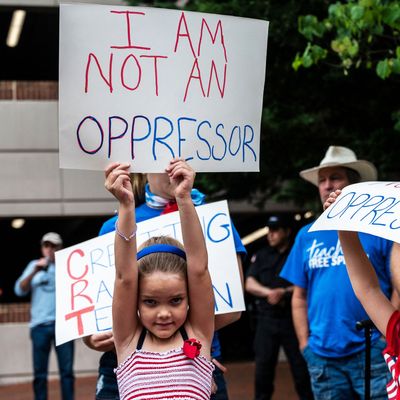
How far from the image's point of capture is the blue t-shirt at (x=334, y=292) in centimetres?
507

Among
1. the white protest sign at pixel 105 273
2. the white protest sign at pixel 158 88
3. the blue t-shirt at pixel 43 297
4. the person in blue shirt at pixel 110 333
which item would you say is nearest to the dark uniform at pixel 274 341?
the blue t-shirt at pixel 43 297

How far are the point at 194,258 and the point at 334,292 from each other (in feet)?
6.76

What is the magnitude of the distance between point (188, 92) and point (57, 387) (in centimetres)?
1066

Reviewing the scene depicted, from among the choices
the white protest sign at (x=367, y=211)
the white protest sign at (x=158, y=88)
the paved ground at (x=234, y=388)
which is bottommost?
the paved ground at (x=234, y=388)

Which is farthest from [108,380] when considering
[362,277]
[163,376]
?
[362,277]

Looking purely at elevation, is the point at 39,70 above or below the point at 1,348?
above

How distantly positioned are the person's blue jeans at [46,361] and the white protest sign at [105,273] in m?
5.65

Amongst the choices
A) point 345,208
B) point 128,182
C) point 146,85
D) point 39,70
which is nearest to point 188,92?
point 146,85

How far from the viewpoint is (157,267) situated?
3.35 meters

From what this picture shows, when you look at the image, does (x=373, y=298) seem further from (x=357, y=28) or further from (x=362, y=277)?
(x=357, y=28)

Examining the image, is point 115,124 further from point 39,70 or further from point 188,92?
point 39,70

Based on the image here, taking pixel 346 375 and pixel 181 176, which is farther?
pixel 346 375

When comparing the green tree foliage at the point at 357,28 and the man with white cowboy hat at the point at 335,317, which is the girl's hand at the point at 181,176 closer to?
the man with white cowboy hat at the point at 335,317

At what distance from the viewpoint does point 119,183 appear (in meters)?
3.30
